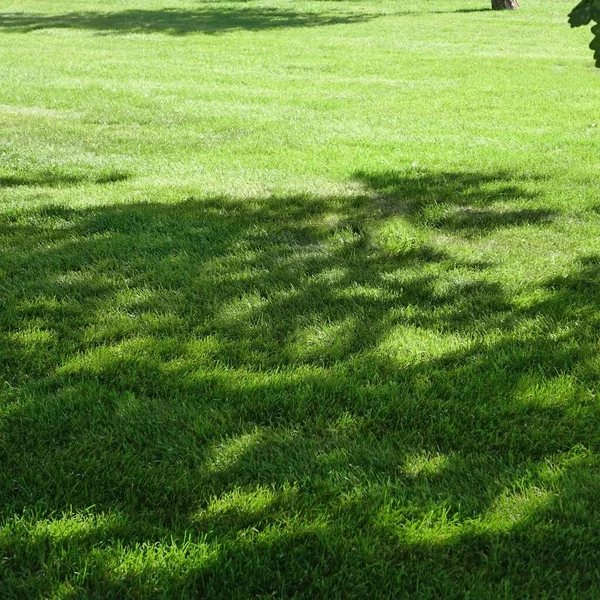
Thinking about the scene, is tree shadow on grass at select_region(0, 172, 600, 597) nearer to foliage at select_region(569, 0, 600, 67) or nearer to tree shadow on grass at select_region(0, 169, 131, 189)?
foliage at select_region(569, 0, 600, 67)

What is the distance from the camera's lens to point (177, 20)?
2130cm

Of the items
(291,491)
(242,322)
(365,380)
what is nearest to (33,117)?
(242,322)

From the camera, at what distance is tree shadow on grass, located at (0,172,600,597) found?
2539 millimetres

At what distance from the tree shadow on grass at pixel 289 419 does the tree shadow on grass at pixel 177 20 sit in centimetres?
1555

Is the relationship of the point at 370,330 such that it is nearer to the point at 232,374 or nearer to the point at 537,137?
the point at 232,374

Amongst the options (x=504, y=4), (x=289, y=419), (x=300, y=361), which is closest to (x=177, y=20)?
(x=504, y=4)

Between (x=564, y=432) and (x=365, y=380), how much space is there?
884 mm

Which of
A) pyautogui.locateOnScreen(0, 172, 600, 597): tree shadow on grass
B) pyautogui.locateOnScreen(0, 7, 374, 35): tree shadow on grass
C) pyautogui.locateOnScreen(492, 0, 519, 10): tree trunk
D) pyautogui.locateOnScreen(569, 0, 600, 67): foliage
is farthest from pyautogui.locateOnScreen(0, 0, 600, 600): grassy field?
pyautogui.locateOnScreen(492, 0, 519, 10): tree trunk

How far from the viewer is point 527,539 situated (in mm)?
2619

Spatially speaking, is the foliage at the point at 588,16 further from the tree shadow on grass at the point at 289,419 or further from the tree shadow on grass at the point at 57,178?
the tree shadow on grass at the point at 57,178

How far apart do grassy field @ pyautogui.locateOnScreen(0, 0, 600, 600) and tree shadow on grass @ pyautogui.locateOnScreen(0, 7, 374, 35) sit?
38.4 feet

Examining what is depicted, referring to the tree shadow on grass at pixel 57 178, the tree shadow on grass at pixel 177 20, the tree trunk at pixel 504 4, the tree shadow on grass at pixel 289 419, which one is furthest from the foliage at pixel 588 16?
the tree trunk at pixel 504 4

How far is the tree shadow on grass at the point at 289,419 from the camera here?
2.54 metres

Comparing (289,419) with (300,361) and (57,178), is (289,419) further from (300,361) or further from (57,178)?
(57,178)
